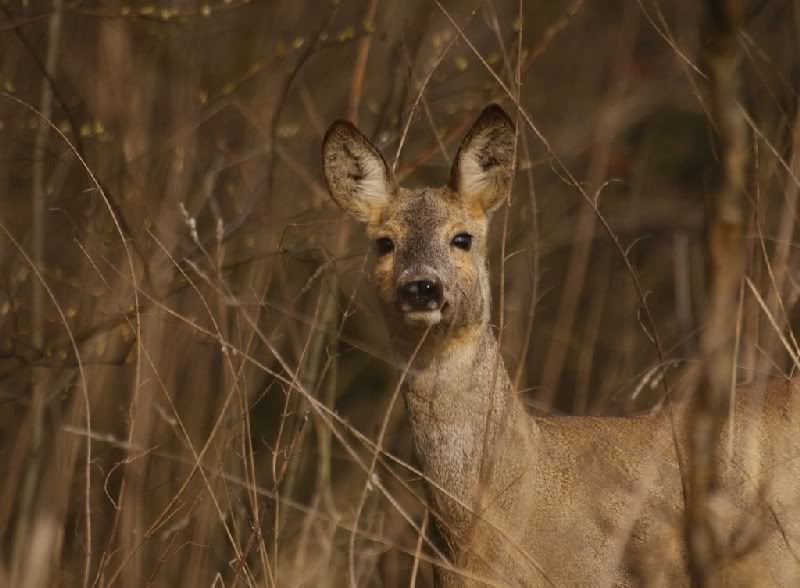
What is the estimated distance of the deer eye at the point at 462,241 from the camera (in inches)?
173

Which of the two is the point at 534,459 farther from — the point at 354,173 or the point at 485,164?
the point at 354,173

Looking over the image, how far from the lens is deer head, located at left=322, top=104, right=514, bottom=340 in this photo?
4055 mm

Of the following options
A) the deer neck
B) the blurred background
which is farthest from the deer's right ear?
the deer neck

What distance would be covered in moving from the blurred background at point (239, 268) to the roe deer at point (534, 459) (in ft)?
0.56

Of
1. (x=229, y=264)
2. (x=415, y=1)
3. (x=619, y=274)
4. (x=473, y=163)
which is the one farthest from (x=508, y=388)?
(x=619, y=274)

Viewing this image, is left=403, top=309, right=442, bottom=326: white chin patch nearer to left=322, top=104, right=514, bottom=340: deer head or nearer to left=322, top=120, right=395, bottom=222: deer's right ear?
left=322, top=104, right=514, bottom=340: deer head

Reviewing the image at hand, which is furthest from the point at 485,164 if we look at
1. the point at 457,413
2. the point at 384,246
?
the point at 457,413

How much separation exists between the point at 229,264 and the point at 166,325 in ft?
1.24

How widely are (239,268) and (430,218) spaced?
2.56 m

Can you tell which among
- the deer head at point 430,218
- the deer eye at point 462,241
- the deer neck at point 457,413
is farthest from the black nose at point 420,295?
the deer eye at point 462,241

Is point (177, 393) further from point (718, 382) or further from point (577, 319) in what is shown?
point (718, 382)

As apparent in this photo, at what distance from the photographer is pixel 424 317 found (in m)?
3.97

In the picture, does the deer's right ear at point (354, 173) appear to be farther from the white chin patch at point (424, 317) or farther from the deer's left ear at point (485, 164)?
the white chin patch at point (424, 317)

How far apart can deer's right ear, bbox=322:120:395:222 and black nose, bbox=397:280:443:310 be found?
808 mm
